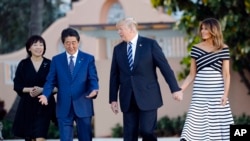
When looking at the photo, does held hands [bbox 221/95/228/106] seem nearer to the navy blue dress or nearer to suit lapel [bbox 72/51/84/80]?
suit lapel [bbox 72/51/84/80]

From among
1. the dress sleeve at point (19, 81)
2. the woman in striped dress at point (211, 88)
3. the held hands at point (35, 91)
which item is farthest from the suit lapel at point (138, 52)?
the dress sleeve at point (19, 81)

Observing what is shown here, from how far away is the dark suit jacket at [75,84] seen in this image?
395 inches

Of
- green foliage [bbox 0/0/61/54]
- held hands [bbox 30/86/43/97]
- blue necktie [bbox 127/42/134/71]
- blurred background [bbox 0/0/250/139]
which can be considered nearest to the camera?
blue necktie [bbox 127/42/134/71]

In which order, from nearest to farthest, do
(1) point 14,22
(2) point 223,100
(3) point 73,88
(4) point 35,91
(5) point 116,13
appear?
(2) point 223,100
(3) point 73,88
(4) point 35,91
(5) point 116,13
(1) point 14,22

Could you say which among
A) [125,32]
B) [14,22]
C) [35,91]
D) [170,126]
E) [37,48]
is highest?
[14,22]

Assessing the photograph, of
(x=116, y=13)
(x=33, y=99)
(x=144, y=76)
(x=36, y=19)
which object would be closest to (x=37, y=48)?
(x=33, y=99)

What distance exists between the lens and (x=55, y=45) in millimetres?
19531

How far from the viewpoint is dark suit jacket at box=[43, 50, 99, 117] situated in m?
10.0

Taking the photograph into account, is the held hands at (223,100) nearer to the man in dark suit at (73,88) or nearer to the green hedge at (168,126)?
the man in dark suit at (73,88)

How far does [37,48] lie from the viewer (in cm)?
1061

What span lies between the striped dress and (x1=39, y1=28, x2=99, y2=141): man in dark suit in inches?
50.7

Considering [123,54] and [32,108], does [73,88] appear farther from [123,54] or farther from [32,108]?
[32,108]

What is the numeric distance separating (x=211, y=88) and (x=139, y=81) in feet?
2.90

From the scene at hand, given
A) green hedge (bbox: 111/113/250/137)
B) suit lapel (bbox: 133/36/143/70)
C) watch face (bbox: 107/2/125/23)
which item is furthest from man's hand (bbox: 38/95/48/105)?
watch face (bbox: 107/2/125/23)
